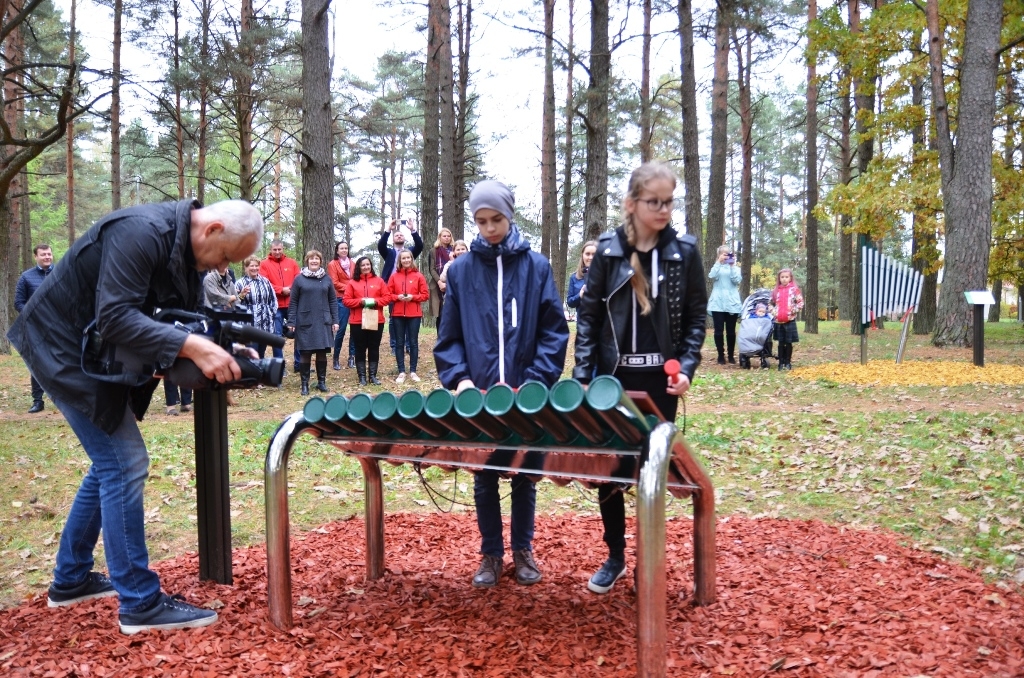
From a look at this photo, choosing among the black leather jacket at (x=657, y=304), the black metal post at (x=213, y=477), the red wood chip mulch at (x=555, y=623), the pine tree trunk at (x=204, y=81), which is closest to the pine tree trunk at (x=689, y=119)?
the pine tree trunk at (x=204, y=81)

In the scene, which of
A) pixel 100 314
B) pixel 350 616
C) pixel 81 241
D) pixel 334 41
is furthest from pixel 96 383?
pixel 334 41

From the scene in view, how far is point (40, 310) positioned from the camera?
3238 mm

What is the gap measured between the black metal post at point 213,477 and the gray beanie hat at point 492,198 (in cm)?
141

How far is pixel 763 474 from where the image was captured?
628cm

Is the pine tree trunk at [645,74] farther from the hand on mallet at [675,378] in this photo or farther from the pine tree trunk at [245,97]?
the hand on mallet at [675,378]

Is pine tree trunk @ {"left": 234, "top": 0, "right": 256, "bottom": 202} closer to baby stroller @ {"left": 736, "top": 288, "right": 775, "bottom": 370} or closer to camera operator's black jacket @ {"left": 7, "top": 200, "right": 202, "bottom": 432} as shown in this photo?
baby stroller @ {"left": 736, "top": 288, "right": 775, "bottom": 370}

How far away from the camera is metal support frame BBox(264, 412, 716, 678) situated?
2.54 m

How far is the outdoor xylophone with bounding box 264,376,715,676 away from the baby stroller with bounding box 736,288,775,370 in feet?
33.0

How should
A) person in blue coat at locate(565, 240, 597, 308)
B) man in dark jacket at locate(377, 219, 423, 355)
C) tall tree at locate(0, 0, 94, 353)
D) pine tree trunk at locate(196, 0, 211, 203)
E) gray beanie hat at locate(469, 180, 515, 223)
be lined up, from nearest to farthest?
gray beanie hat at locate(469, 180, 515, 223) < tall tree at locate(0, 0, 94, 353) < person in blue coat at locate(565, 240, 597, 308) < man in dark jacket at locate(377, 219, 423, 355) < pine tree trunk at locate(196, 0, 211, 203)

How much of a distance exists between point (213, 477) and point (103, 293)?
1042 millimetres

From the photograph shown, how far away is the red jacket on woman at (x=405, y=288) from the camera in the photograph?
1178 cm

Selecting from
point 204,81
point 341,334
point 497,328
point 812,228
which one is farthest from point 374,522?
point 812,228

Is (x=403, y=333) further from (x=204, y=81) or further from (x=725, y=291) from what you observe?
(x=204, y=81)

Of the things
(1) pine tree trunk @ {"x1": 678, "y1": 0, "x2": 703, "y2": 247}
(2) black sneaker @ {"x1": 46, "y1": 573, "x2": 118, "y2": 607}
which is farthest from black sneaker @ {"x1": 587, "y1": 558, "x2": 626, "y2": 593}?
(1) pine tree trunk @ {"x1": 678, "y1": 0, "x2": 703, "y2": 247}
